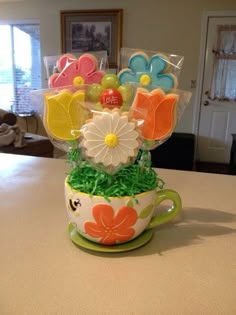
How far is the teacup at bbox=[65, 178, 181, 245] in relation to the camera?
0.53 meters

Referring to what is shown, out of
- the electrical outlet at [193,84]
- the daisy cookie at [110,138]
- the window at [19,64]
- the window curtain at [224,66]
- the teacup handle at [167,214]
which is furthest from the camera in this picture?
the window at [19,64]

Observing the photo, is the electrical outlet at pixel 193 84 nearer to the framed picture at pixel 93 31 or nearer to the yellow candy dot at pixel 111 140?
the framed picture at pixel 93 31

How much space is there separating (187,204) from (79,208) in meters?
0.35

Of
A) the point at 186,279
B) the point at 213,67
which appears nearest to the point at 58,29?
the point at 213,67

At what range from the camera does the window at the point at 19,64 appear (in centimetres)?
450

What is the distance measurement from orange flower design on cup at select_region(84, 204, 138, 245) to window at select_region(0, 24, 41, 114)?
427 centimetres

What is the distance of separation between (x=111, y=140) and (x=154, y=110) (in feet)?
0.34

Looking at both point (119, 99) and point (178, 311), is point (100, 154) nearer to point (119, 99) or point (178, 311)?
point (119, 99)

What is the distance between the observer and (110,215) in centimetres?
53

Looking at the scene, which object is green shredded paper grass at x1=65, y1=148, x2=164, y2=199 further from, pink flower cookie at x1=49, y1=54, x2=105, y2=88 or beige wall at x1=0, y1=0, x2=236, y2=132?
beige wall at x1=0, y1=0, x2=236, y2=132

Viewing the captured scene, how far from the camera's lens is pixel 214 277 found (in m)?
0.50

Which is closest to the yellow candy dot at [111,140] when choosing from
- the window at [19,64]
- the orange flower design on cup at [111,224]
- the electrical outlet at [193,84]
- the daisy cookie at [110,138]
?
the daisy cookie at [110,138]

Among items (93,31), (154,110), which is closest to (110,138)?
(154,110)

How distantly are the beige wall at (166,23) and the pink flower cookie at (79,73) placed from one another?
3476 millimetres
